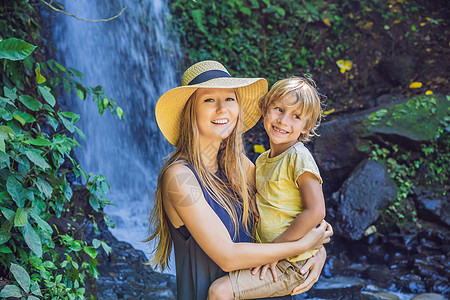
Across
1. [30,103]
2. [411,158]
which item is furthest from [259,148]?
[30,103]

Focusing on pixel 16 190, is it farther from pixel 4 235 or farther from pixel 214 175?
pixel 214 175

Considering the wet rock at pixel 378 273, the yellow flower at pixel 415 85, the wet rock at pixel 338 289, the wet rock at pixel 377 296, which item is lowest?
the wet rock at pixel 377 296

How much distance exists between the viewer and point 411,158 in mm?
6215

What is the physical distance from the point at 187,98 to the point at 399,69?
244 inches

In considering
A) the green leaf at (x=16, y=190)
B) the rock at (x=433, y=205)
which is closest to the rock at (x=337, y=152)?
the rock at (x=433, y=205)

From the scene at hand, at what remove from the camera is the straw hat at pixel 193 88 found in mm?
1911

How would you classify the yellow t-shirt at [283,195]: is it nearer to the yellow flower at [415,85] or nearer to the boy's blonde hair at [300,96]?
the boy's blonde hair at [300,96]

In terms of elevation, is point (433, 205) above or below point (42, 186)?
below

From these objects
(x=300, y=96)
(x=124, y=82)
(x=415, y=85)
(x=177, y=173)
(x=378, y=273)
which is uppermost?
(x=124, y=82)

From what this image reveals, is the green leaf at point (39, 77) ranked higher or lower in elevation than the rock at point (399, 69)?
lower

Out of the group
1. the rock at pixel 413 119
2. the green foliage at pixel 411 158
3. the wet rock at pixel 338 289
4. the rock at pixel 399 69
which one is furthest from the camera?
the rock at pixel 399 69

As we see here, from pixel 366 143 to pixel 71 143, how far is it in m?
4.74

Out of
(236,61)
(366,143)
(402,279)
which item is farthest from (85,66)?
(402,279)

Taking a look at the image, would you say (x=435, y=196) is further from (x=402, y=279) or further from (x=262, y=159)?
(x=262, y=159)
